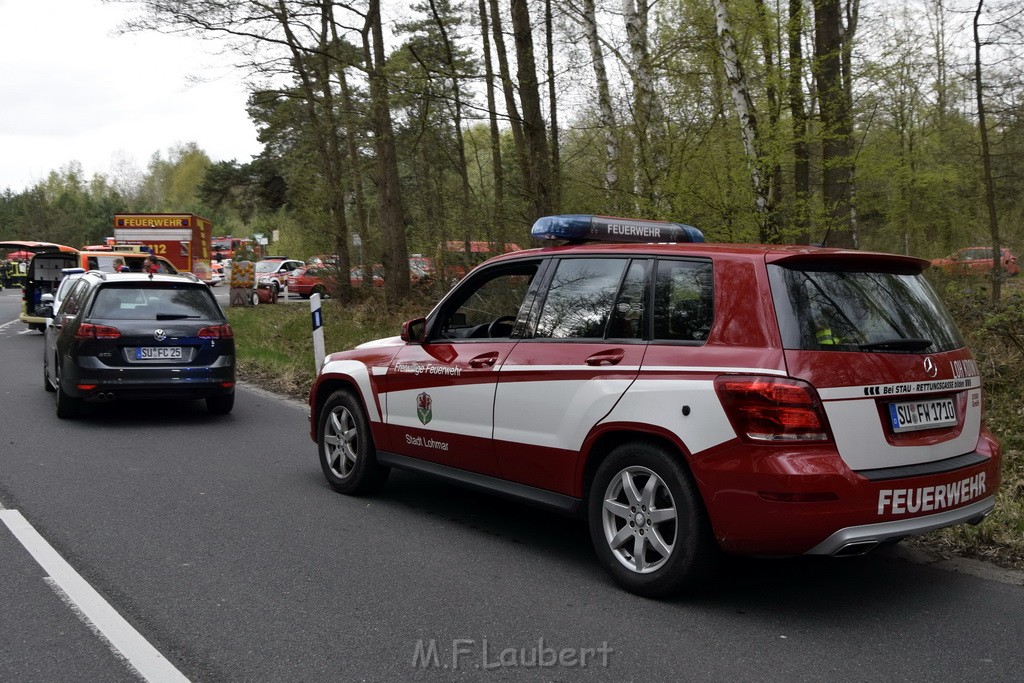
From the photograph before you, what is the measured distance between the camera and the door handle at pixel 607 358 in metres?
4.79

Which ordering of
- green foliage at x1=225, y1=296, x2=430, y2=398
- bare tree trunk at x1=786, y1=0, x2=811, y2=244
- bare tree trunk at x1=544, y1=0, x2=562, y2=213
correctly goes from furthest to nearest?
1. green foliage at x1=225, y1=296, x2=430, y2=398
2. bare tree trunk at x1=544, y1=0, x2=562, y2=213
3. bare tree trunk at x1=786, y1=0, x2=811, y2=244

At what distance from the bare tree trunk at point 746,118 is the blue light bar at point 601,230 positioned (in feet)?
17.2

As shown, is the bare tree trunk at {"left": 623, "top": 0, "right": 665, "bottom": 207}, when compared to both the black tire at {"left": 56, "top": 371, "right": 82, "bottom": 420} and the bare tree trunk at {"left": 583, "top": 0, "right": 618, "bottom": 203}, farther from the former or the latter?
the black tire at {"left": 56, "top": 371, "right": 82, "bottom": 420}

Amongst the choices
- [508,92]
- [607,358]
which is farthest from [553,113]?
[607,358]

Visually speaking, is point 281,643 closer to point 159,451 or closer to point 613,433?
point 613,433

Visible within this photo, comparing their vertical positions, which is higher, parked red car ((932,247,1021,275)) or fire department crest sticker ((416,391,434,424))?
parked red car ((932,247,1021,275))

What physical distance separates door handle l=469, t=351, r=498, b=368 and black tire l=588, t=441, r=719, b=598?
3.50 ft

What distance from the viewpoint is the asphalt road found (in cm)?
381

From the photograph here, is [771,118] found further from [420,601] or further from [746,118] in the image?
[420,601]

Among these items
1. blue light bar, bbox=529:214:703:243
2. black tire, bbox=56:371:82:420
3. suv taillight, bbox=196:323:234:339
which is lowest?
black tire, bbox=56:371:82:420

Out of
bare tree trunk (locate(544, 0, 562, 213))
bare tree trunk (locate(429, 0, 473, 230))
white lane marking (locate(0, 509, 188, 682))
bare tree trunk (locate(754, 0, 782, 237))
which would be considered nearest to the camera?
white lane marking (locate(0, 509, 188, 682))

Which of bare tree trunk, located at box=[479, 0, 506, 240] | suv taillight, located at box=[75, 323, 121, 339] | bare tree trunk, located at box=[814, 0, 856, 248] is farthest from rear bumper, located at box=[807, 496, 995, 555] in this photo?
bare tree trunk, located at box=[479, 0, 506, 240]

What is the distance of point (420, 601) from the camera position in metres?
4.55

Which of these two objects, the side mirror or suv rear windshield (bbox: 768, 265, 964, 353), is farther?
the side mirror
